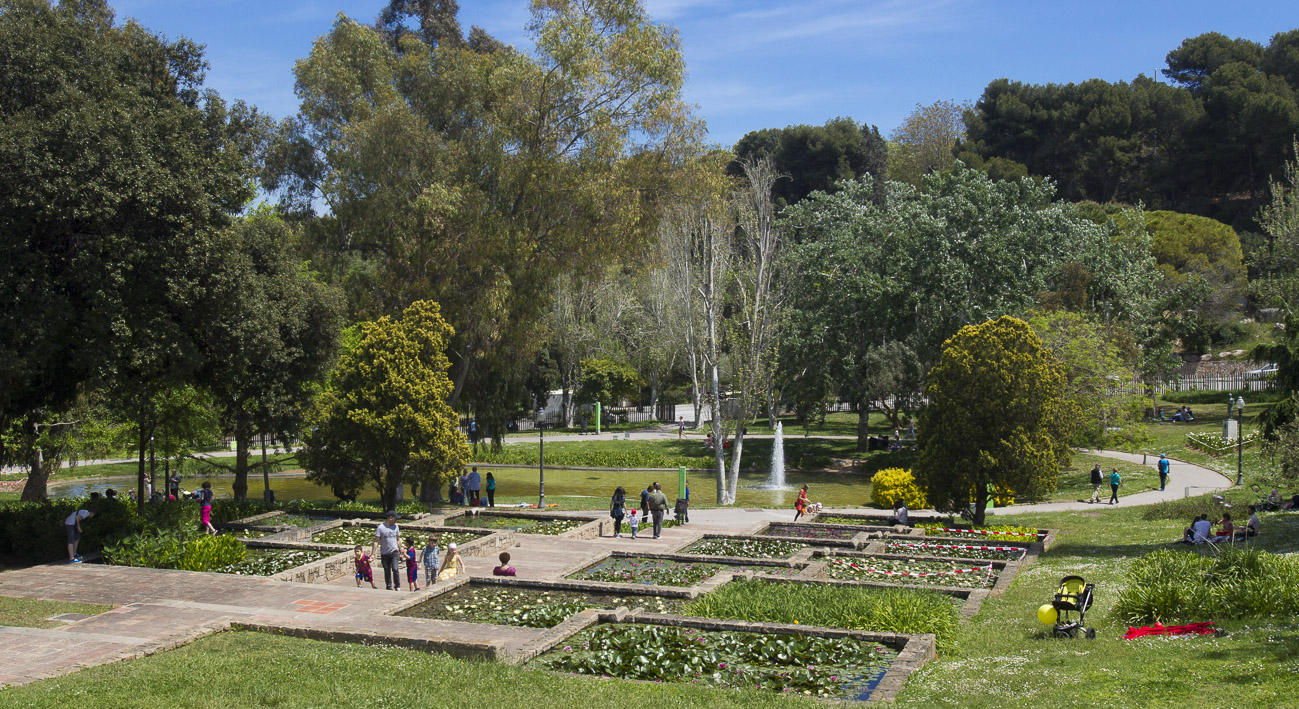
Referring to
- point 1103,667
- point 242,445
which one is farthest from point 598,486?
point 1103,667

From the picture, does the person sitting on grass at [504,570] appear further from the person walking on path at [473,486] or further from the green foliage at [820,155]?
the green foliage at [820,155]

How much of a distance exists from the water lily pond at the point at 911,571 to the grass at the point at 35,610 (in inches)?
454

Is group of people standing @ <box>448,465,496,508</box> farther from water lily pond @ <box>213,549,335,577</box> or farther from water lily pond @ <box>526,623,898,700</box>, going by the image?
water lily pond @ <box>526,623,898,700</box>

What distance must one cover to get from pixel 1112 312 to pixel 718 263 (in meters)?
20.3

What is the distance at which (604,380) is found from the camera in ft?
184

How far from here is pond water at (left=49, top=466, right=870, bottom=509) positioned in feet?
110

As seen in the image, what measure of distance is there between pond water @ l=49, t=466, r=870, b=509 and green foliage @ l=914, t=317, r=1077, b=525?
8952mm

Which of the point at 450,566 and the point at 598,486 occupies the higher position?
the point at 450,566

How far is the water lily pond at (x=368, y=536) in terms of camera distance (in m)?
19.6

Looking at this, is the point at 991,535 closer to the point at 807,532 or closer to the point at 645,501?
the point at 807,532

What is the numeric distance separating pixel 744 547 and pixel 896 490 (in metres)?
9.55

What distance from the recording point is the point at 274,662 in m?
10.0

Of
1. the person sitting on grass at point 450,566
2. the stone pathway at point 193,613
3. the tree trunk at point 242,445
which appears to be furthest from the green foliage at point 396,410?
the person sitting on grass at point 450,566

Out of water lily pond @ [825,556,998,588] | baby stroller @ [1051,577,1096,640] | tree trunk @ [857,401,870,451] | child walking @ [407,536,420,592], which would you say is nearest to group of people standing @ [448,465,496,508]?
child walking @ [407,536,420,592]
